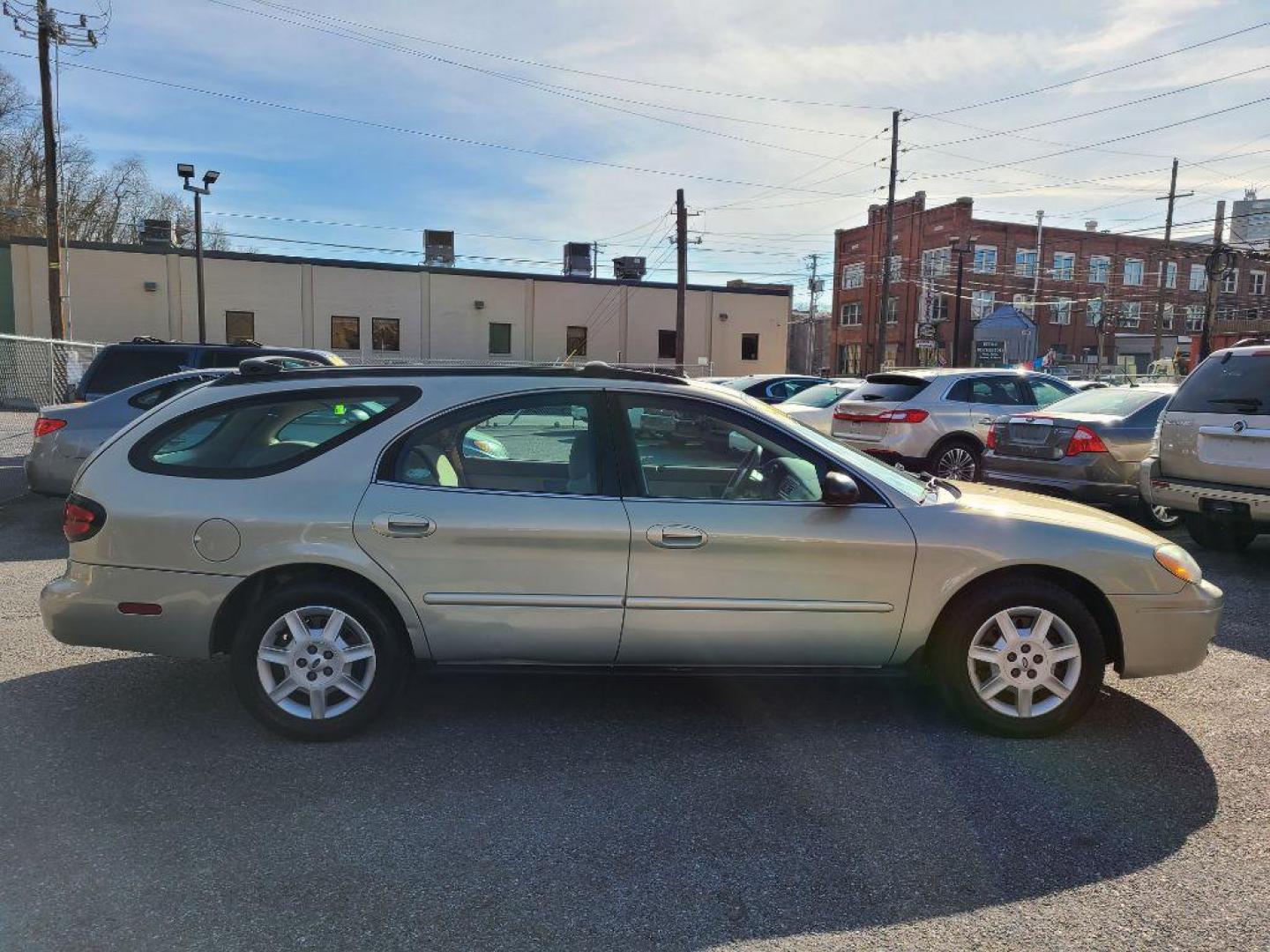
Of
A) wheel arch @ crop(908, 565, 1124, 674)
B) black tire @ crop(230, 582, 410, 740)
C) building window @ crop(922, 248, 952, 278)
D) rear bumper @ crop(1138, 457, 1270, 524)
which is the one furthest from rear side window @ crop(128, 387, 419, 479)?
building window @ crop(922, 248, 952, 278)

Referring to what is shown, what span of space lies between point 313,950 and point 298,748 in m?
1.38

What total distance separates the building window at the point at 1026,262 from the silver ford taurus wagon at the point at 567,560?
57.5 meters

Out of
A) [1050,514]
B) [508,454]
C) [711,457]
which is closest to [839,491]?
[711,457]

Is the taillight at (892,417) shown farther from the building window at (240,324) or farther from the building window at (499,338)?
the building window at (240,324)

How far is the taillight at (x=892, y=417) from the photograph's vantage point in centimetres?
1084

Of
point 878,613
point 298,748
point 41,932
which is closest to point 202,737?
point 298,748

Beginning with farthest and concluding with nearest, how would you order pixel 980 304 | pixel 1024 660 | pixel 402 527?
1. pixel 980 304
2. pixel 1024 660
3. pixel 402 527

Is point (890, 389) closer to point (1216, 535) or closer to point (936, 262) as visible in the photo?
point (1216, 535)

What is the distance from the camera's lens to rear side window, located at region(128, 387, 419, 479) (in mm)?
3824

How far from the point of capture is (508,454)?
160 inches

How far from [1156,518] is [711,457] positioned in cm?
652

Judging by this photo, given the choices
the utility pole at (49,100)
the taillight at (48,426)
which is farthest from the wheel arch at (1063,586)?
the utility pole at (49,100)

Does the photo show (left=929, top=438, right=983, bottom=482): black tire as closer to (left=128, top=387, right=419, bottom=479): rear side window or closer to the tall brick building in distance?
(left=128, top=387, right=419, bottom=479): rear side window

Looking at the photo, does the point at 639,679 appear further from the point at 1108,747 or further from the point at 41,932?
the point at 41,932
